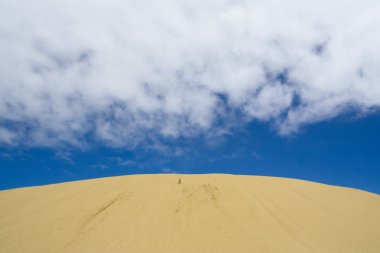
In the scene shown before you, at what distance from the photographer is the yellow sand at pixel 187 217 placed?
12211mm

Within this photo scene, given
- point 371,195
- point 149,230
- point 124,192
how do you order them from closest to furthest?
point 149,230 → point 124,192 → point 371,195

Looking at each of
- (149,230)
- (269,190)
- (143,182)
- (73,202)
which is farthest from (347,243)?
(73,202)

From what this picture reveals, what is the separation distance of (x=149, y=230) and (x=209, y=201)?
3814mm

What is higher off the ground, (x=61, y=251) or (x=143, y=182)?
(x=143, y=182)

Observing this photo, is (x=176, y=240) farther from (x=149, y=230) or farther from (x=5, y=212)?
(x=5, y=212)

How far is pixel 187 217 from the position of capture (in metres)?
14.1

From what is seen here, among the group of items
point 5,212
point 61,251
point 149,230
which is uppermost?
point 5,212

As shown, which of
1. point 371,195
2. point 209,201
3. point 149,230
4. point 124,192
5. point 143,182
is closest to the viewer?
point 149,230

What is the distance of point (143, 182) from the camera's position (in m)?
18.2

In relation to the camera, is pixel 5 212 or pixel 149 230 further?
pixel 5 212

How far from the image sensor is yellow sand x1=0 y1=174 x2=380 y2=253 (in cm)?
1221

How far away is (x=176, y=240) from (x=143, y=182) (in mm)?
6404

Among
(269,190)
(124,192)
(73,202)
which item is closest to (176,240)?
(124,192)

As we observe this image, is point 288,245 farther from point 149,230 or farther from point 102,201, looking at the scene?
point 102,201
